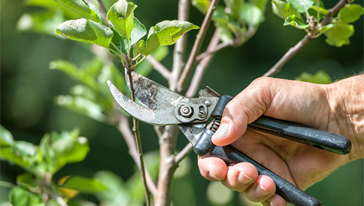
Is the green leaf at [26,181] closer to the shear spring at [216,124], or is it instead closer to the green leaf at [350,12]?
the shear spring at [216,124]

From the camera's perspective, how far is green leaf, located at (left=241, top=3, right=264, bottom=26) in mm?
952

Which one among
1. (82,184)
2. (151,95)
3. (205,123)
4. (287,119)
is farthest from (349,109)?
(82,184)

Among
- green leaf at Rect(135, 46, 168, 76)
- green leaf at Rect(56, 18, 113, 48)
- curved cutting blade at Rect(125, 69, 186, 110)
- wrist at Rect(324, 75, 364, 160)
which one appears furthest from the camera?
green leaf at Rect(135, 46, 168, 76)

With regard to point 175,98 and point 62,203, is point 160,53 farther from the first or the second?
point 62,203

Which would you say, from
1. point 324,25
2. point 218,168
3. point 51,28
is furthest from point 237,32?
point 51,28

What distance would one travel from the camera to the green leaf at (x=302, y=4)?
0.72 meters

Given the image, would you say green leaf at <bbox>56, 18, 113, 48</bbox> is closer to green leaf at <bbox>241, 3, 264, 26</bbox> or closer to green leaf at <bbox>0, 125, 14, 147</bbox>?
green leaf at <bbox>0, 125, 14, 147</bbox>

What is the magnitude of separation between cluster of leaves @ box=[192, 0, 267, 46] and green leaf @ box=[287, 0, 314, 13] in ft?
0.68

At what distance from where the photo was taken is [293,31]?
8.43 ft

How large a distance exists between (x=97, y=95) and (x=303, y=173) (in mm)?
786

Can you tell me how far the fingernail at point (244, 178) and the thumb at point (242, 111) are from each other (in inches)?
3.2

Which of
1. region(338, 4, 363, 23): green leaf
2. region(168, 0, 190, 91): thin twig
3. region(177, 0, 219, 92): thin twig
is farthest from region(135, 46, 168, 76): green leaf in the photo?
region(338, 4, 363, 23): green leaf

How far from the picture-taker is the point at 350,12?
75cm

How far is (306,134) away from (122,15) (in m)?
0.48
